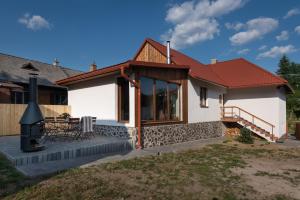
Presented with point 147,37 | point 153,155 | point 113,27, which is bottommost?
point 153,155

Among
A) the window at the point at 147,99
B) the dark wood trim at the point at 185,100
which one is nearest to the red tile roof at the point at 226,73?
the dark wood trim at the point at 185,100

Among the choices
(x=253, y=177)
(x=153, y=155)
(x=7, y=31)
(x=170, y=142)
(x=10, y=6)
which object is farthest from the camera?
(x=7, y=31)

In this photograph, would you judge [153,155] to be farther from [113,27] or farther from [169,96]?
[113,27]

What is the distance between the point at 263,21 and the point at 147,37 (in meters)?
11.0

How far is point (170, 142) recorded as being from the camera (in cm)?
1068

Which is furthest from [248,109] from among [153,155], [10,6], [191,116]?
[10,6]

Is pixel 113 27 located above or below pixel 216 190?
above

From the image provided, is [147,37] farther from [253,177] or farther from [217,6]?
[253,177]

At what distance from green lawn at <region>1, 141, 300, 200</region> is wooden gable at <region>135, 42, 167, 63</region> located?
8.73m

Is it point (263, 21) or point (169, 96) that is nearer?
point (169, 96)

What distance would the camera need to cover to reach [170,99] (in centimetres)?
1099

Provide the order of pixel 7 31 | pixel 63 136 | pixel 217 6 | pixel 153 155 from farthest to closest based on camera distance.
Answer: pixel 7 31 → pixel 217 6 → pixel 63 136 → pixel 153 155

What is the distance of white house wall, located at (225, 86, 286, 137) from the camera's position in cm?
1417

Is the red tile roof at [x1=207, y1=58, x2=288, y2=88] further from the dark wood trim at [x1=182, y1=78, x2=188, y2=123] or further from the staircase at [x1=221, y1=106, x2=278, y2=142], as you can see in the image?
the dark wood trim at [x1=182, y1=78, x2=188, y2=123]
